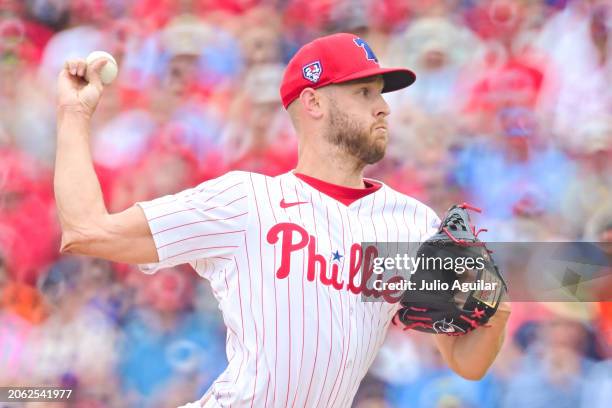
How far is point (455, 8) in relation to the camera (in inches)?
185

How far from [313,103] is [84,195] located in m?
0.77

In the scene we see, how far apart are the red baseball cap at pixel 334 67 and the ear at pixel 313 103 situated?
18 millimetres

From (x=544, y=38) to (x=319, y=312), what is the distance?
276 cm

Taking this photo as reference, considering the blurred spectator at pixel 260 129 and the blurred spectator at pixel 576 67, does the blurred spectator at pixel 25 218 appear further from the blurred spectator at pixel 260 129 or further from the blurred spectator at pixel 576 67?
the blurred spectator at pixel 576 67

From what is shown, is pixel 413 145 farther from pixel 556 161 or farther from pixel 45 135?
pixel 45 135

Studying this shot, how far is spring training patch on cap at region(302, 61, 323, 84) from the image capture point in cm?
260

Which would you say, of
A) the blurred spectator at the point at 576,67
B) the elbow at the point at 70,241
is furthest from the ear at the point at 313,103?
the blurred spectator at the point at 576,67

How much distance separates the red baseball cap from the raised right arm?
24.8 inches

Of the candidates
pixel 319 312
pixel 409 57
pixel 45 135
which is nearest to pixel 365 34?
pixel 409 57

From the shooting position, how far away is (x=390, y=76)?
8.75ft

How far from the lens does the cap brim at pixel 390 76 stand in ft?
8.32

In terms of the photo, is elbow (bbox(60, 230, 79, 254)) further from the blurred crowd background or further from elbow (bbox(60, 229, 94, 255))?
the blurred crowd background

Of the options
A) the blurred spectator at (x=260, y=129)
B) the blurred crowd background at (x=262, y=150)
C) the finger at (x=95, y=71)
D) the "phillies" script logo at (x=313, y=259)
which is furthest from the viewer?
the blurred spectator at (x=260, y=129)

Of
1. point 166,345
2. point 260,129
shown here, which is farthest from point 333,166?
point 260,129
